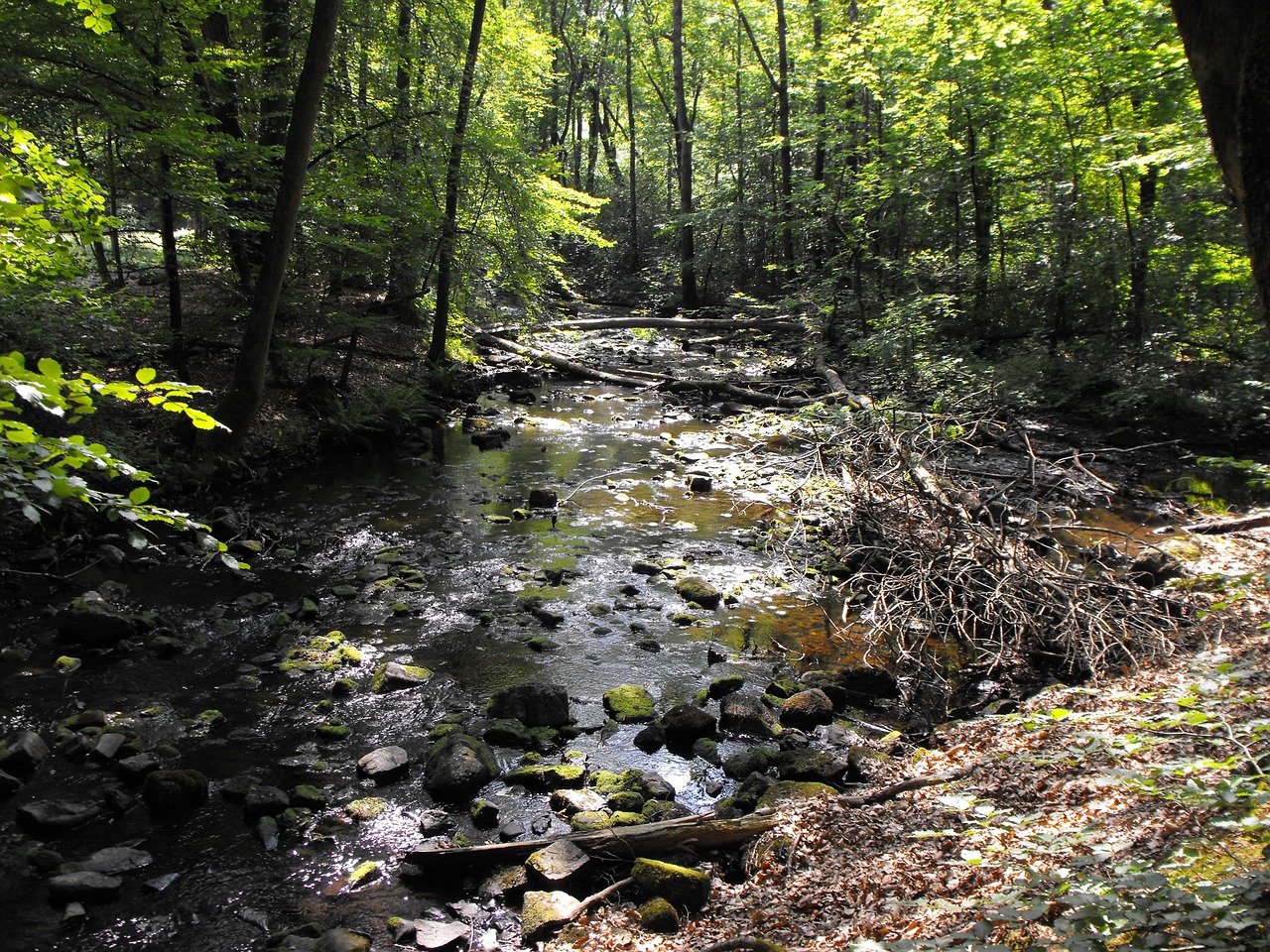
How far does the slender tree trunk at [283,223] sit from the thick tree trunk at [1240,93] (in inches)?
388

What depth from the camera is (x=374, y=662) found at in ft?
21.6

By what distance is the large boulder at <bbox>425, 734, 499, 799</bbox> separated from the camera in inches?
195

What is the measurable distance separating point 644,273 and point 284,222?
80.5ft

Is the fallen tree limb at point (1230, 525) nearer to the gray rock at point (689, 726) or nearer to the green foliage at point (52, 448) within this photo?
the gray rock at point (689, 726)

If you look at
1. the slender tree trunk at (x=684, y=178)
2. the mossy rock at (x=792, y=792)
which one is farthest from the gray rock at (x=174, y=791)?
the slender tree trunk at (x=684, y=178)

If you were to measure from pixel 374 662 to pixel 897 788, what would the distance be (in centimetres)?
442

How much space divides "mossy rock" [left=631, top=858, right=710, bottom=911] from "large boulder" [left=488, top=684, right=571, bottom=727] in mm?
1897

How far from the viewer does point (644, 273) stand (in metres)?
33.2

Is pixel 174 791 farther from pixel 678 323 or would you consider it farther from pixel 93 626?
pixel 678 323

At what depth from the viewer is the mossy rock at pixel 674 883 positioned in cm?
392

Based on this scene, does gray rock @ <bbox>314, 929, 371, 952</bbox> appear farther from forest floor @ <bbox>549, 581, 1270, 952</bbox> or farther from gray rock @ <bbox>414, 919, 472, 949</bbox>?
forest floor @ <bbox>549, 581, 1270, 952</bbox>

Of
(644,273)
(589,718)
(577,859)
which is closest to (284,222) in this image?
(589,718)

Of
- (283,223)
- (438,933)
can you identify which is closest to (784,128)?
(283,223)

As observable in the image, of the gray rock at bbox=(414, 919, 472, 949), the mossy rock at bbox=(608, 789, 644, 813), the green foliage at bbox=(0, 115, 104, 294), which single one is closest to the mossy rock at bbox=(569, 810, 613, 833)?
the mossy rock at bbox=(608, 789, 644, 813)
